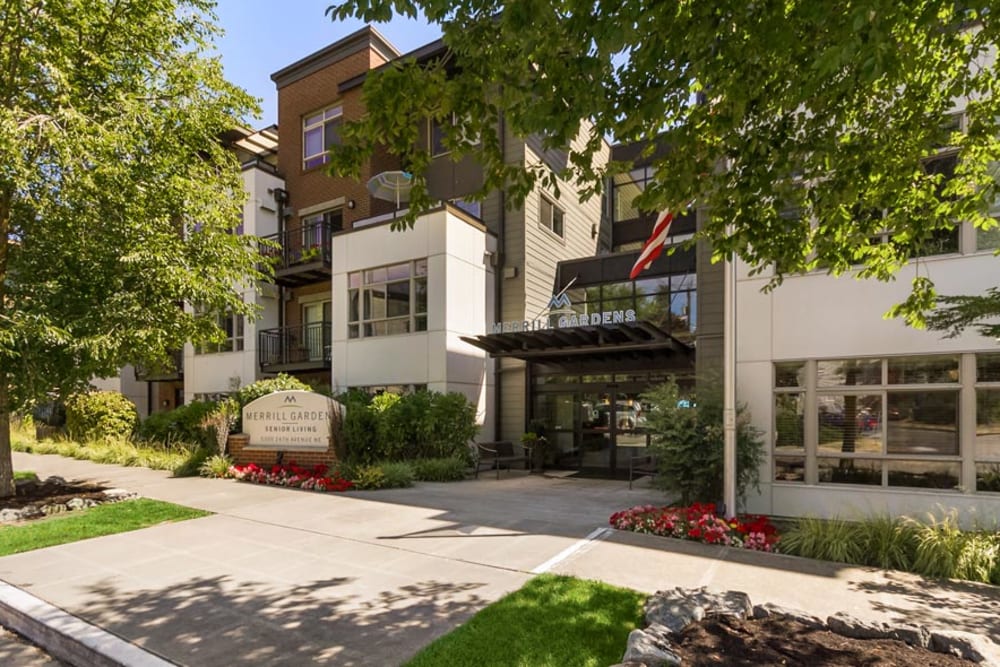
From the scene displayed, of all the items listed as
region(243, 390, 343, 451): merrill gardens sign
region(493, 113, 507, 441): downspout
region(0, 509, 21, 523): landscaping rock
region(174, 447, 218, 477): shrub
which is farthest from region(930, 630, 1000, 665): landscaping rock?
region(174, 447, 218, 477): shrub

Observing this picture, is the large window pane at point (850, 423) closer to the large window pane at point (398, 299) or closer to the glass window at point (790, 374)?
the glass window at point (790, 374)

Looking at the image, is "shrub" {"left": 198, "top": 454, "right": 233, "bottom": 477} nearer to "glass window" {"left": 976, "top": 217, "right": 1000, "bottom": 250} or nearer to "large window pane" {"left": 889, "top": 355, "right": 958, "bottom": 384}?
"large window pane" {"left": 889, "top": 355, "right": 958, "bottom": 384}

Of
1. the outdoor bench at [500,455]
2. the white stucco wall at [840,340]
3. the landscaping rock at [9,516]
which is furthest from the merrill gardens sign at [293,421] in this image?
the white stucco wall at [840,340]

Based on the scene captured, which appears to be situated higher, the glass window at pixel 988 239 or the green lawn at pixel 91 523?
the glass window at pixel 988 239

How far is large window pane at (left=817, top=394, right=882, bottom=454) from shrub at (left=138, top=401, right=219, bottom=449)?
1523 centimetres

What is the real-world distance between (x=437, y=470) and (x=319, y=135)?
13.3 m

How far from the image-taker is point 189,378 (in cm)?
2155

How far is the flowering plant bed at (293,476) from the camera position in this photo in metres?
11.4

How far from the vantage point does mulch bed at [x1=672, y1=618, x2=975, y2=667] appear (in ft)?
12.2

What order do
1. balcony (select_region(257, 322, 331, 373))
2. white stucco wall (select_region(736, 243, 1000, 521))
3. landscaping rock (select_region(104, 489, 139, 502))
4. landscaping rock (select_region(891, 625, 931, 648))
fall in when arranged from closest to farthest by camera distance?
landscaping rock (select_region(891, 625, 931, 648)) < white stucco wall (select_region(736, 243, 1000, 521)) < landscaping rock (select_region(104, 489, 139, 502)) < balcony (select_region(257, 322, 331, 373))

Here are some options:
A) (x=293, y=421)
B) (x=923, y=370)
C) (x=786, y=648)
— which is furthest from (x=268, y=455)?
(x=923, y=370)

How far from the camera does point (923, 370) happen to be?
8.77m

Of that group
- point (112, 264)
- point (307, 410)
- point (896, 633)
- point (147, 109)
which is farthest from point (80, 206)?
point (896, 633)

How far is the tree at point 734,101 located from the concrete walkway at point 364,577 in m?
3.43
